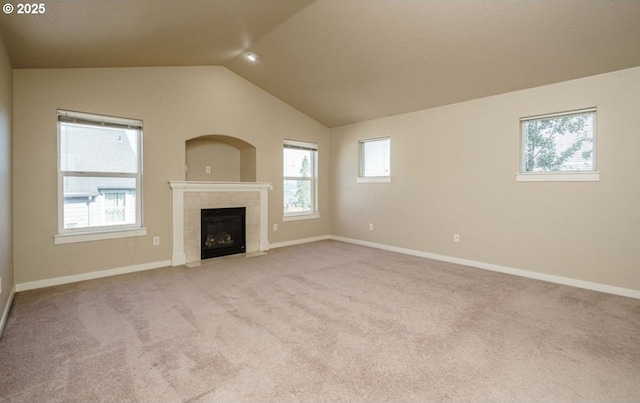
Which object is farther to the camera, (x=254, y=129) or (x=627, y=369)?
(x=254, y=129)

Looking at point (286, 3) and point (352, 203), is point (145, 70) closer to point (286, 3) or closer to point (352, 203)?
point (286, 3)

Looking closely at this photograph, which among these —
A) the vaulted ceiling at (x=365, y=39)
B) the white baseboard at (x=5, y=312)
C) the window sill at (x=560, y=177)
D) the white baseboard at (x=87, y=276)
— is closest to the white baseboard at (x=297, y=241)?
the white baseboard at (x=87, y=276)

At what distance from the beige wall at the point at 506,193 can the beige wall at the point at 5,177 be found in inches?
186

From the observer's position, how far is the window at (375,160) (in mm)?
5547

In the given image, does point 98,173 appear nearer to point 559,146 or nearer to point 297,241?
point 297,241

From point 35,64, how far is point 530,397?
5.02 meters

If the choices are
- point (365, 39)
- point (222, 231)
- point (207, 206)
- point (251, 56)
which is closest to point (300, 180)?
point (222, 231)

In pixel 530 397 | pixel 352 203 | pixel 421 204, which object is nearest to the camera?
pixel 530 397

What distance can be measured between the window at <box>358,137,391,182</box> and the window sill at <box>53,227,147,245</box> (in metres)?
3.75

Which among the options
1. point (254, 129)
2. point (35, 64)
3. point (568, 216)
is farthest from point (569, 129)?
point (35, 64)

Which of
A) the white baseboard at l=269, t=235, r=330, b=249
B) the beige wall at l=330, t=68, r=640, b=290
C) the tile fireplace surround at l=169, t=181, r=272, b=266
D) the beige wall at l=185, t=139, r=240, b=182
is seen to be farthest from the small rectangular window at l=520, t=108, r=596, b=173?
the beige wall at l=185, t=139, r=240, b=182

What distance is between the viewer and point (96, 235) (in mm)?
3803

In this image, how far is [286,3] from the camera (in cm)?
321

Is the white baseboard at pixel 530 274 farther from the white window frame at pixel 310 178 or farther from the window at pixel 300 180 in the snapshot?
the window at pixel 300 180
